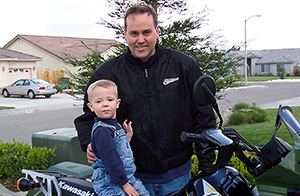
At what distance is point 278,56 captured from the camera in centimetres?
6391

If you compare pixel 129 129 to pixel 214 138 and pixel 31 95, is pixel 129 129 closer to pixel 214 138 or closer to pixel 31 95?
pixel 214 138

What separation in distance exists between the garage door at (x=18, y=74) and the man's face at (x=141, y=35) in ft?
102

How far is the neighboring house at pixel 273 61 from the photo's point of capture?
58.8 metres

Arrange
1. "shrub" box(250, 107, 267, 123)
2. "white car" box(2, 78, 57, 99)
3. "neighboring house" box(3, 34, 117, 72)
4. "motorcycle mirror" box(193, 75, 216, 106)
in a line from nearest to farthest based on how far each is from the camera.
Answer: "motorcycle mirror" box(193, 75, 216, 106) → "shrub" box(250, 107, 267, 123) → "white car" box(2, 78, 57, 99) → "neighboring house" box(3, 34, 117, 72)

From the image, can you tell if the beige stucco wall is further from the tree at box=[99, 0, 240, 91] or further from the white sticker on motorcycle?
the white sticker on motorcycle

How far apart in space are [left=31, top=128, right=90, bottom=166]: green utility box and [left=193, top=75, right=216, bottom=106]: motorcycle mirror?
2.87 meters

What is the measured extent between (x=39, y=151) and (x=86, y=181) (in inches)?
101

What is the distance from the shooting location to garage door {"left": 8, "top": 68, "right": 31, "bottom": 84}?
31.0 m

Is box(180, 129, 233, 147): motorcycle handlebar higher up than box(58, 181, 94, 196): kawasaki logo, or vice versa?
box(180, 129, 233, 147): motorcycle handlebar

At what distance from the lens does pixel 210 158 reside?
2184mm

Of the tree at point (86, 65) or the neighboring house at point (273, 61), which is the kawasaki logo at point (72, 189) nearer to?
the tree at point (86, 65)

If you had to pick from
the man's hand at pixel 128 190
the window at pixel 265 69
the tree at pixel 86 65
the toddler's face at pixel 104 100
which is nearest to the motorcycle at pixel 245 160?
the man's hand at pixel 128 190

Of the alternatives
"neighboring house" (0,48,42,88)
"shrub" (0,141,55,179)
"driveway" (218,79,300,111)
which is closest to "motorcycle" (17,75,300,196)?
A: "shrub" (0,141,55,179)

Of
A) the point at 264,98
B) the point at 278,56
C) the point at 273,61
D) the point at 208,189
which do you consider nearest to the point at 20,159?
the point at 208,189
